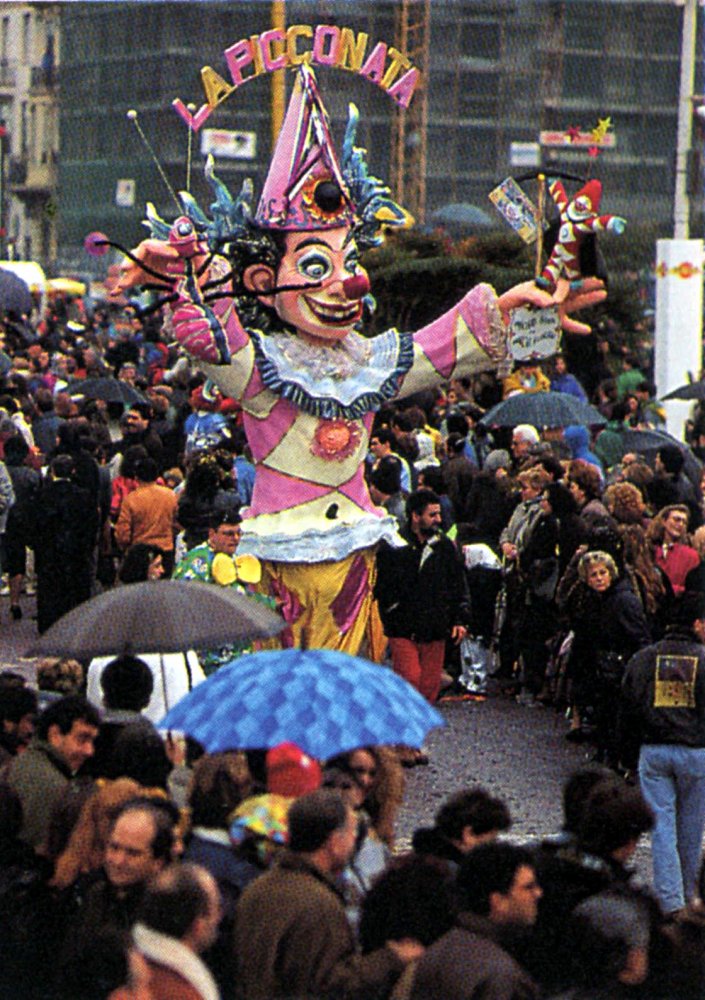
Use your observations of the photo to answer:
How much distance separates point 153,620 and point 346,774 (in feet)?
Answer: 4.88

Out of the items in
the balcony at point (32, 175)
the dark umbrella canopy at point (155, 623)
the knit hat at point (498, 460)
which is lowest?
the dark umbrella canopy at point (155, 623)

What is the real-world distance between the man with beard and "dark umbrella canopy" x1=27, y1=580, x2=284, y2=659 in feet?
12.1

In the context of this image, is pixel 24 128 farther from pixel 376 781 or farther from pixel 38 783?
pixel 376 781

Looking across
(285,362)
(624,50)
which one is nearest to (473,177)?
(624,50)

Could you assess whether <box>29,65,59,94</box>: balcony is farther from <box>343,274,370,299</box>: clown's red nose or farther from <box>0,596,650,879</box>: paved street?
<box>343,274,370,299</box>: clown's red nose

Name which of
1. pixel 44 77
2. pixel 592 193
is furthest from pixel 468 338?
pixel 44 77

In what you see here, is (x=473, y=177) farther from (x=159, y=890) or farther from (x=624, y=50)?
(x=159, y=890)

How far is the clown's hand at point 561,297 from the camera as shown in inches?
476

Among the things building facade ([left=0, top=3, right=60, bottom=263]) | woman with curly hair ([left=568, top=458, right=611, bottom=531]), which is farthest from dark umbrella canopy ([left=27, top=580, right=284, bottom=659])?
building facade ([left=0, top=3, right=60, bottom=263])

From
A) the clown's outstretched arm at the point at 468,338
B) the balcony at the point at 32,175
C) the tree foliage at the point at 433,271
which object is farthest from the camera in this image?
the balcony at the point at 32,175

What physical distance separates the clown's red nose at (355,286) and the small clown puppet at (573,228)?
0.97 metres

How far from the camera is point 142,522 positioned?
49.2 ft

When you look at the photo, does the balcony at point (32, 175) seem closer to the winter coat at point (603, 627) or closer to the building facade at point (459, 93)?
the building facade at point (459, 93)

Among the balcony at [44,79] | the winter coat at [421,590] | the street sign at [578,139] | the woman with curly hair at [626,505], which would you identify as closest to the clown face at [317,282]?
the winter coat at [421,590]
